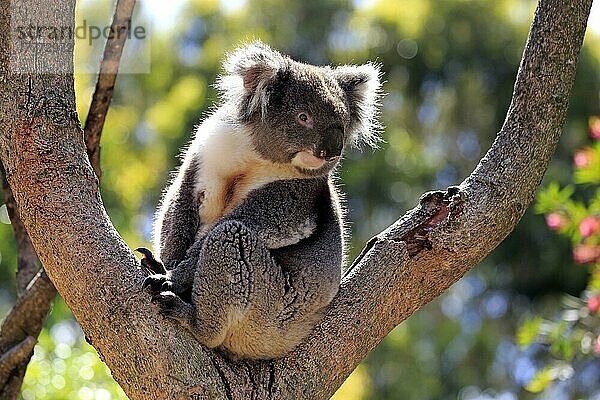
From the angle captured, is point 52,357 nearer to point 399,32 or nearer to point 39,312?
point 39,312

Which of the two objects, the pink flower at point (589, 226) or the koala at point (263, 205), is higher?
the koala at point (263, 205)

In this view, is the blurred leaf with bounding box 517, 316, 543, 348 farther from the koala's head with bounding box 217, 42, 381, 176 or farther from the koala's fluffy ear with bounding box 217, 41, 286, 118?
the koala's fluffy ear with bounding box 217, 41, 286, 118

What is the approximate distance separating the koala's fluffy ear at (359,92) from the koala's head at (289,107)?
0.19ft

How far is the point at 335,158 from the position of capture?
3.85m

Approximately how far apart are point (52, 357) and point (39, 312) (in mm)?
1860

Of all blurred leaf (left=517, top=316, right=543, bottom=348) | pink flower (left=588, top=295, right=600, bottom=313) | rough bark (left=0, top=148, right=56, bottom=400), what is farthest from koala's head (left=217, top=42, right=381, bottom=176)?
pink flower (left=588, top=295, right=600, bottom=313)

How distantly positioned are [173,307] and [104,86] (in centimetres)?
171

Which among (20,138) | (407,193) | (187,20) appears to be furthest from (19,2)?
(187,20)

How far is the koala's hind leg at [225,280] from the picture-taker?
11.0 ft

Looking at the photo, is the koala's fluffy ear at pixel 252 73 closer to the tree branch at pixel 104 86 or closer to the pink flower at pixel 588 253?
the tree branch at pixel 104 86

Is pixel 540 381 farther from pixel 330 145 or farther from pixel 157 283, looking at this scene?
pixel 157 283

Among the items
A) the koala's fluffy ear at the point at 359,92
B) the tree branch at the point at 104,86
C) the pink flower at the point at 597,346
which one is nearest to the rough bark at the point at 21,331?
the tree branch at the point at 104,86

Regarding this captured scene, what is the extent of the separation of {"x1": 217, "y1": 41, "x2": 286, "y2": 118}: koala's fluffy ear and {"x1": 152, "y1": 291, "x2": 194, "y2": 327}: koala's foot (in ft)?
3.59

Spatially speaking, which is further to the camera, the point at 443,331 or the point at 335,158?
the point at 443,331
